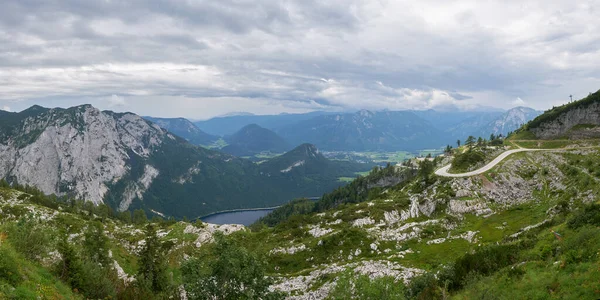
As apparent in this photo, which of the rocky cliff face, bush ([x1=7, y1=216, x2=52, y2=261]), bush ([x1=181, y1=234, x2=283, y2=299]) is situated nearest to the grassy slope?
bush ([x1=181, y1=234, x2=283, y2=299])

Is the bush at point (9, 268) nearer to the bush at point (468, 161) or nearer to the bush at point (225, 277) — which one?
the bush at point (225, 277)

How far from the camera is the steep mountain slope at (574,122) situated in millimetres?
155375

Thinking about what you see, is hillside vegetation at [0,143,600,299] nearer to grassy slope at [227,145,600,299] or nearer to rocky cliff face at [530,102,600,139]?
grassy slope at [227,145,600,299]

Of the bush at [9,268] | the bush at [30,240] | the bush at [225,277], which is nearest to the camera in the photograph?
the bush at [9,268]

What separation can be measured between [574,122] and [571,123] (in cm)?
126

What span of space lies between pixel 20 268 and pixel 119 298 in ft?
54.3

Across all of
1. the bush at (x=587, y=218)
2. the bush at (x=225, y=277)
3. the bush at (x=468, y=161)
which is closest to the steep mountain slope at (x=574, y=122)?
the bush at (x=468, y=161)

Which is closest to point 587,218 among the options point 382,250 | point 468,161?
point 382,250

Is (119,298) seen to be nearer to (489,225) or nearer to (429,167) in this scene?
(489,225)

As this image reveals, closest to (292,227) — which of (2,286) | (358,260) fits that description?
(358,260)

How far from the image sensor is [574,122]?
545 feet

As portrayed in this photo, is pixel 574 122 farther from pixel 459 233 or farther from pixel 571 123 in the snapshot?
pixel 459 233

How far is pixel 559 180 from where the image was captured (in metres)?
99.7

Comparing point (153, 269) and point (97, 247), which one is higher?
point (97, 247)
